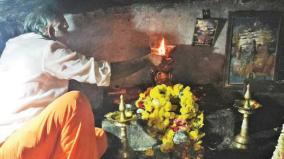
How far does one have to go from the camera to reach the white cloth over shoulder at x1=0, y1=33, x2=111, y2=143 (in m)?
2.81

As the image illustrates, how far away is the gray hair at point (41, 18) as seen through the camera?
2932mm

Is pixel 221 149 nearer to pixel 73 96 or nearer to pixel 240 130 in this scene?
pixel 240 130

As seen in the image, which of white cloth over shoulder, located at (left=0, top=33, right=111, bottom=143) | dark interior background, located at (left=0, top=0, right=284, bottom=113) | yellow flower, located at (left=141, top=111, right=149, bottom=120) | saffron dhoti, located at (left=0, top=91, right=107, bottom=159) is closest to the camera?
saffron dhoti, located at (left=0, top=91, right=107, bottom=159)

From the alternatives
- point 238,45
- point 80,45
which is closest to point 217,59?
point 238,45

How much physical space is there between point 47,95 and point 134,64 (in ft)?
2.50

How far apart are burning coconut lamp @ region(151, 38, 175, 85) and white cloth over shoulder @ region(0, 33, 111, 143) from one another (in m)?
0.60

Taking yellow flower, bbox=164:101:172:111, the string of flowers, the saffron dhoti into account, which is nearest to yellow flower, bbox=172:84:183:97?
the string of flowers

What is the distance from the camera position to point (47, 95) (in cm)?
288

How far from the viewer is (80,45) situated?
3139mm

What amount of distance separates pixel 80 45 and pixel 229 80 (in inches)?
55.3

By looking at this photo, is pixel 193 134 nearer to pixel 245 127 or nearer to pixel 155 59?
pixel 245 127

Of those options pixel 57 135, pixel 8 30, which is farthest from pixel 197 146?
pixel 8 30

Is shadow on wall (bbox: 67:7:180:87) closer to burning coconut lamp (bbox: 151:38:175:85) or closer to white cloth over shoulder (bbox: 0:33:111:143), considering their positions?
burning coconut lamp (bbox: 151:38:175:85)

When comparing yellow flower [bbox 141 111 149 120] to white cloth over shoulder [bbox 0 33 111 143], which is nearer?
white cloth over shoulder [bbox 0 33 111 143]
